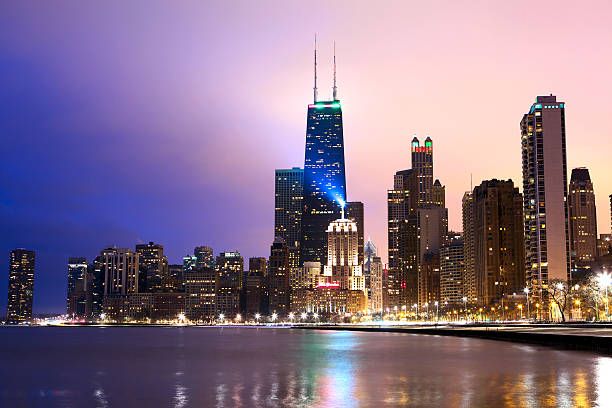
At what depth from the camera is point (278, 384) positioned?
55031 mm

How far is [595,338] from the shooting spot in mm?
81938

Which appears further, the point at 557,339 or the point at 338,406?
the point at 557,339

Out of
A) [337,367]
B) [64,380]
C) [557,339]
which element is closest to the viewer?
[64,380]

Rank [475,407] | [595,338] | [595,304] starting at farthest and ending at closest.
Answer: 1. [595,304]
2. [595,338]
3. [475,407]

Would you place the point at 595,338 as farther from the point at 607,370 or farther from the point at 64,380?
the point at 64,380

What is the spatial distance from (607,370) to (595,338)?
26830 millimetres

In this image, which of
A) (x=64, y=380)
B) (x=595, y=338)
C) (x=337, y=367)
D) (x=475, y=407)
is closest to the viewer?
(x=475, y=407)

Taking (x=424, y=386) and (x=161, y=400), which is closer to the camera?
(x=161, y=400)

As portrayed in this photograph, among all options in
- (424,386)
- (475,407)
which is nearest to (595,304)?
(424,386)

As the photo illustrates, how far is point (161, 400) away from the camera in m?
45.5

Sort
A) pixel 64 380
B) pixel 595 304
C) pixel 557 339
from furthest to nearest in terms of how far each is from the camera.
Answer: pixel 595 304
pixel 557 339
pixel 64 380

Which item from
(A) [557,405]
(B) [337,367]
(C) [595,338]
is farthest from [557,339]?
(A) [557,405]

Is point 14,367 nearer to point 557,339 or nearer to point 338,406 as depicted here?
point 338,406

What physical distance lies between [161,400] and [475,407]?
19.7 m
